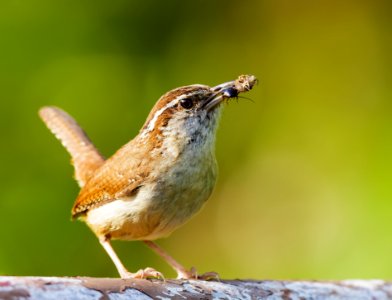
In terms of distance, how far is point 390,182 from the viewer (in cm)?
454

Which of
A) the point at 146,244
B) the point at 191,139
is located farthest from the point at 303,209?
the point at 191,139

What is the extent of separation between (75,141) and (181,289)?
1.70 m

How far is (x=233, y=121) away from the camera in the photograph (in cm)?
→ 550

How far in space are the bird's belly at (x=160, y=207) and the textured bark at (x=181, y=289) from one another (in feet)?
1.49

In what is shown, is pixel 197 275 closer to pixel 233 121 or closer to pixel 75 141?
pixel 75 141

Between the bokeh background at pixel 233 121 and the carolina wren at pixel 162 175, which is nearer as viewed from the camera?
the carolina wren at pixel 162 175

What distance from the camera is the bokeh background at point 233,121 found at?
14.9ft

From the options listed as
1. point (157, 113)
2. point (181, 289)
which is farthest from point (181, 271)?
point (181, 289)

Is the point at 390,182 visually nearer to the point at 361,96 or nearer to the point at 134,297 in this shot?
the point at 361,96

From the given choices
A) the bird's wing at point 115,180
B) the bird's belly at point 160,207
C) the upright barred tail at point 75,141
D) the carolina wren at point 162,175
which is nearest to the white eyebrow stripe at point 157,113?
the carolina wren at point 162,175

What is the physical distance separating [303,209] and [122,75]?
1313mm

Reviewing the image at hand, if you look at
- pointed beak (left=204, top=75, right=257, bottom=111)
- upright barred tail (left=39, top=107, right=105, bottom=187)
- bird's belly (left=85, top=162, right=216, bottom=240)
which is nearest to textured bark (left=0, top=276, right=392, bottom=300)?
bird's belly (left=85, top=162, right=216, bottom=240)

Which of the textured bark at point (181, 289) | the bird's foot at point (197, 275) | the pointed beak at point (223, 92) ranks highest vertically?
the pointed beak at point (223, 92)

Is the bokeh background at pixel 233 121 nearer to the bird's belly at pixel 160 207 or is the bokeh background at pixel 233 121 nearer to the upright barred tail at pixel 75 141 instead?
the upright barred tail at pixel 75 141
